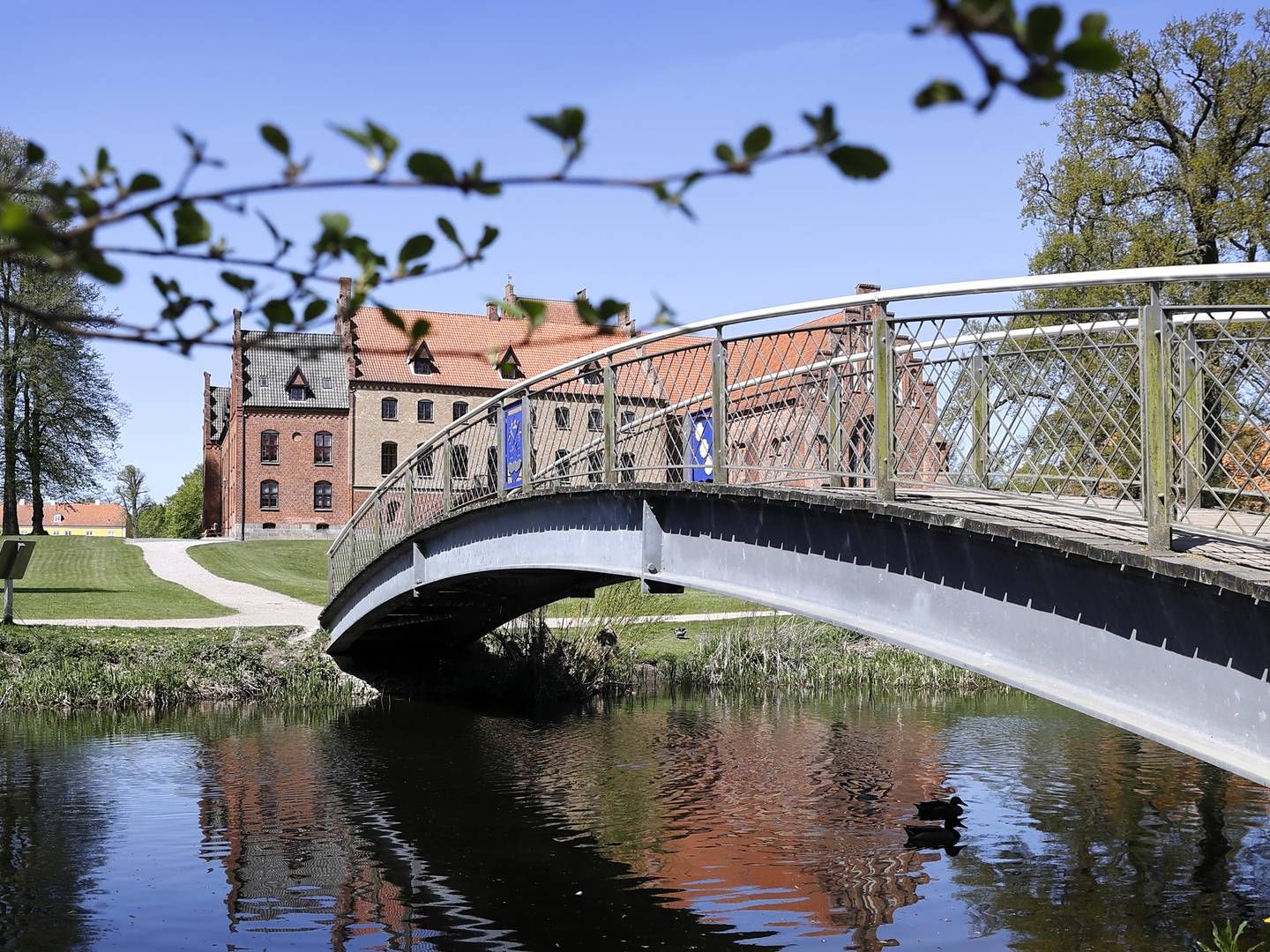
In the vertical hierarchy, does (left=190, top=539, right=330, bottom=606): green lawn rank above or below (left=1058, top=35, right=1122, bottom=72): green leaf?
below

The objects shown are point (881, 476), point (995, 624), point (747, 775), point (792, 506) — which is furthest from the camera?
point (747, 775)

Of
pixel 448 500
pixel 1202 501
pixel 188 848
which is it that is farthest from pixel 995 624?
pixel 448 500

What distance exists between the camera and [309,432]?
189ft

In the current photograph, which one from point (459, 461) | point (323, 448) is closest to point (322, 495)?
point (323, 448)

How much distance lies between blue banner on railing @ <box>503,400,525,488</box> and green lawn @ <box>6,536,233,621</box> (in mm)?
14416

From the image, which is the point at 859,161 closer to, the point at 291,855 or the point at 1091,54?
the point at 1091,54

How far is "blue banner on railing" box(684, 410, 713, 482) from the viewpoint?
10.5 meters

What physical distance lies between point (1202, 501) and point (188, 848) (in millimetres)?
9051

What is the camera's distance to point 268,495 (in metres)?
57.0

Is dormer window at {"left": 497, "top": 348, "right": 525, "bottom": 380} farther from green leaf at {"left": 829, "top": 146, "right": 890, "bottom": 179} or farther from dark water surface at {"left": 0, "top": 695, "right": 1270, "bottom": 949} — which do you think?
dark water surface at {"left": 0, "top": 695, "right": 1270, "bottom": 949}

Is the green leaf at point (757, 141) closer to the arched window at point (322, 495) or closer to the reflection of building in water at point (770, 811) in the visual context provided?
the reflection of building in water at point (770, 811)

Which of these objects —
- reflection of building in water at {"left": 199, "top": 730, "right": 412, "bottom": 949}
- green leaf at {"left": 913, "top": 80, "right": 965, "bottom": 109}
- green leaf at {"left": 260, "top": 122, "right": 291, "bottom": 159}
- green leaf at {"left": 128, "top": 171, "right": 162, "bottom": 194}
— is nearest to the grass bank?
reflection of building in water at {"left": 199, "top": 730, "right": 412, "bottom": 949}

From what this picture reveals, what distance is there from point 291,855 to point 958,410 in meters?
7.46

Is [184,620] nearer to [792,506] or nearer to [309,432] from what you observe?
[792,506]
